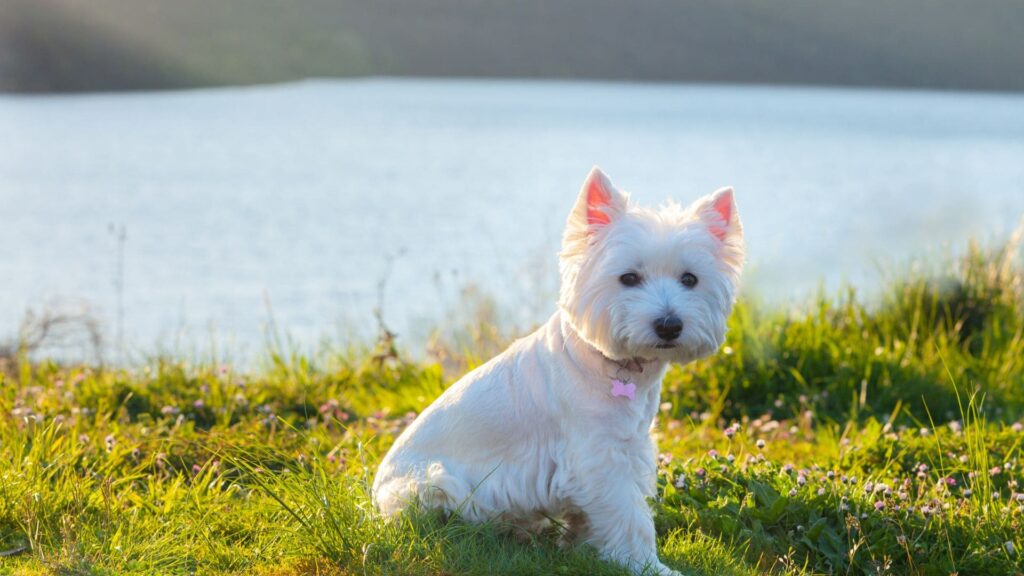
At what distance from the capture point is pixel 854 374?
7266 mm

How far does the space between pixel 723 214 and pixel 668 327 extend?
2.07ft

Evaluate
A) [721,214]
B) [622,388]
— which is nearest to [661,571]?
[622,388]

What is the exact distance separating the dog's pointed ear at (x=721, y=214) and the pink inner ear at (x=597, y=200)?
33cm

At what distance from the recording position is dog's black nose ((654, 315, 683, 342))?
12.0ft

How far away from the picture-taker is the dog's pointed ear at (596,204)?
394cm

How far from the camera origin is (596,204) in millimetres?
3994

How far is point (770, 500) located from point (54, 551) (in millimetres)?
3007

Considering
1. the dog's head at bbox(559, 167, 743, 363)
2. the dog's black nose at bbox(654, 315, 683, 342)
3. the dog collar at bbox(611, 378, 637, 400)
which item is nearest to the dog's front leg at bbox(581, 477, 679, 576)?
the dog collar at bbox(611, 378, 637, 400)

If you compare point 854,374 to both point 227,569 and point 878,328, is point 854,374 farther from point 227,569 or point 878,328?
point 227,569

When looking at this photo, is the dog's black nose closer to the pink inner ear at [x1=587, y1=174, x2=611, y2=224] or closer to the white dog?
the white dog

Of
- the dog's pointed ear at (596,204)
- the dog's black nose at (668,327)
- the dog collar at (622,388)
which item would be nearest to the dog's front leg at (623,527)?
the dog collar at (622,388)

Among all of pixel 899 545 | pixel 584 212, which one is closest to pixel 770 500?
pixel 899 545

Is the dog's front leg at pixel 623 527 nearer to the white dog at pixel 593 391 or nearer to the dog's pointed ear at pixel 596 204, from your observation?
the white dog at pixel 593 391

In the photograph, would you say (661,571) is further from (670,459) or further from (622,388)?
(670,459)
